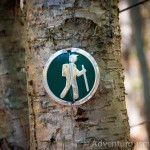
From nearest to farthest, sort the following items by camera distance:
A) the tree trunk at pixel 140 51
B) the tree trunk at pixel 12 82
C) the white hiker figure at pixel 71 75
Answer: the white hiker figure at pixel 71 75 → the tree trunk at pixel 12 82 → the tree trunk at pixel 140 51

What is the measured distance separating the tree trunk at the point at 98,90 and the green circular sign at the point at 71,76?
16 millimetres

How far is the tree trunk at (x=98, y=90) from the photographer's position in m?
0.93

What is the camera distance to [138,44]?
4891 millimetres

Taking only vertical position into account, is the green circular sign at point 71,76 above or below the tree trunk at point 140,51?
below

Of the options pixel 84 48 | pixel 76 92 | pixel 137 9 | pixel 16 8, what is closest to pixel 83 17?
pixel 84 48

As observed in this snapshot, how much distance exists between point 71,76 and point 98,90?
0.24 ft

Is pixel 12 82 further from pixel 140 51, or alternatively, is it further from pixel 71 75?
pixel 140 51

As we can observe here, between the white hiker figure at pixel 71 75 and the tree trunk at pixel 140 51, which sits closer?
the white hiker figure at pixel 71 75

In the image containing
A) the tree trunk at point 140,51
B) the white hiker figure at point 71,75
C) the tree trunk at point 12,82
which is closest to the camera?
the white hiker figure at point 71,75

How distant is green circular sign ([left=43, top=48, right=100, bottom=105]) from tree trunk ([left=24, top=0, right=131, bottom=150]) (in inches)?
0.6

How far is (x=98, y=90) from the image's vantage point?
0.95 metres

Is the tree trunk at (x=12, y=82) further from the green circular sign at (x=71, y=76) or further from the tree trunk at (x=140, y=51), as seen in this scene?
the tree trunk at (x=140, y=51)

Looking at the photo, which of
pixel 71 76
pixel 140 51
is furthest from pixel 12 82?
pixel 140 51

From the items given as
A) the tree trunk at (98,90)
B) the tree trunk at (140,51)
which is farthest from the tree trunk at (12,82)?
the tree trunk at (140,51)
